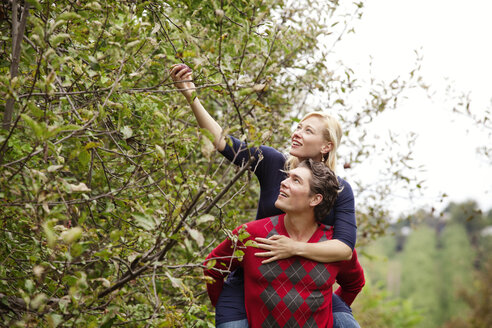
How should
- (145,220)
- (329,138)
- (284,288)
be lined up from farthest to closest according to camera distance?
(329,138) → (284,288) → (145,220)

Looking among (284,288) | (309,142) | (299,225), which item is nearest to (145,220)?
(284,288)

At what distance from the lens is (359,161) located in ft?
17.8

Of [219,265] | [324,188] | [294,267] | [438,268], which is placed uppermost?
[324,188]

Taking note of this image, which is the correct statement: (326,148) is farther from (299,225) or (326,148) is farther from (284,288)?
(284,288)

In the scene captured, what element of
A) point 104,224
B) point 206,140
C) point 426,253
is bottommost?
point 426,253

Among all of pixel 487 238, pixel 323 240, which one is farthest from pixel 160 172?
pixel 487 238

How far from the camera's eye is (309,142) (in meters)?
3.10

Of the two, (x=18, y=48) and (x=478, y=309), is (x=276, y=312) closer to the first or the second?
(x=18, y=48)

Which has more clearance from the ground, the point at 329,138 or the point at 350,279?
the point at 329,138

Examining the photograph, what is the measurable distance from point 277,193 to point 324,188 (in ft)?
1.11

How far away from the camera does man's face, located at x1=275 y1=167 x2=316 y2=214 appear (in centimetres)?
277

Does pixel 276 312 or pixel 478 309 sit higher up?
pixel 276 312

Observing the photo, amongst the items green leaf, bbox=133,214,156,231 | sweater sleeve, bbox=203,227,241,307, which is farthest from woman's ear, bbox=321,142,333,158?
green leaf, bbox=133,214,156,231

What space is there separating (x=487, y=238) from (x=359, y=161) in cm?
4823
